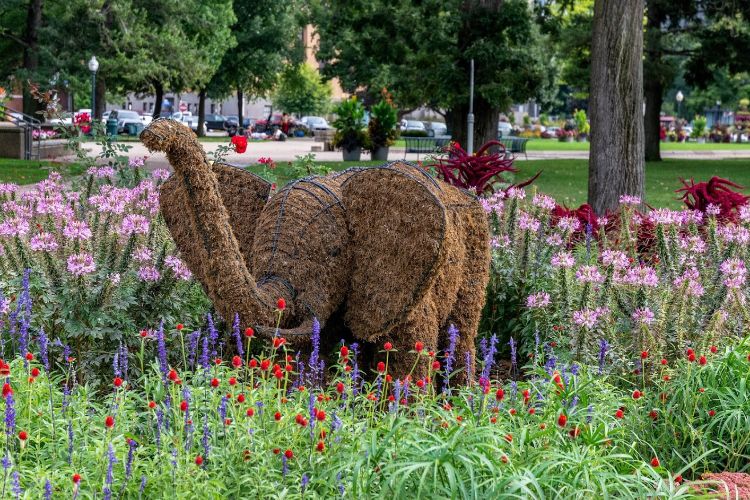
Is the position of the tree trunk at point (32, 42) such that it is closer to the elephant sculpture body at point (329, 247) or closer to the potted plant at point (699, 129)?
the elephant sculpture body at point (329, 247)

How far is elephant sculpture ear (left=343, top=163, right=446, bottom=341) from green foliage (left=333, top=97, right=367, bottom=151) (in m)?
22.4

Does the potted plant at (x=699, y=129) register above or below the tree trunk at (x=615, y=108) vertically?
above

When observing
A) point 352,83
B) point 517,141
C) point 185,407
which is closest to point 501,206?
point 185,407

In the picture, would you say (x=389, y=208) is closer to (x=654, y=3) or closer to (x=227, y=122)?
(x=654, y=3)

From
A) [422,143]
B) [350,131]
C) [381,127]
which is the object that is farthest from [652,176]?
[350,131]

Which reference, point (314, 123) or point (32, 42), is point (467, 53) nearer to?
point (32, 42)

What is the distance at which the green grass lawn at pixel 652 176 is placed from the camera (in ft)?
56.7

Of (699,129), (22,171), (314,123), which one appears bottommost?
(22,171)

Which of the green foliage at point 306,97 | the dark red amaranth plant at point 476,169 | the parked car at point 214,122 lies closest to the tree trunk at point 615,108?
the dark red amaranth plant at point 476,169

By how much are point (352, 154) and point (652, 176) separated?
827 cm

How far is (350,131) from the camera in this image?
2727 centimetres

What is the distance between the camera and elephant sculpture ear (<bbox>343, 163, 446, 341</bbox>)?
15.0 ft

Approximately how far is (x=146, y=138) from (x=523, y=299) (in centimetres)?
306

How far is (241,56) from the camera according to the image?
174 ft
